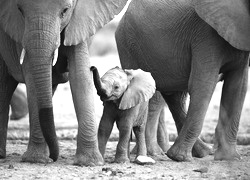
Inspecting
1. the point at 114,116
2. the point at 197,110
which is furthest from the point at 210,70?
the point at 114,116

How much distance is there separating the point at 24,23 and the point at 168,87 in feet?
7.24

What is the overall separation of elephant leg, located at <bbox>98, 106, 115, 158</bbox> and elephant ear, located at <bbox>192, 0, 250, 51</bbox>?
1.44m

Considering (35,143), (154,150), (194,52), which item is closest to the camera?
(35,143)

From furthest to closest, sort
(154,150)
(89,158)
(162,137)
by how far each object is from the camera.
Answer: (162,137) < (154,150) < (89,158)

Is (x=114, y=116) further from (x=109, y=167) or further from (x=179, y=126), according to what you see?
Answer: (x=179, y=126)

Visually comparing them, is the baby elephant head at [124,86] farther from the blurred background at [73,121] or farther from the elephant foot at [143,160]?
the blurred background at [73,121]

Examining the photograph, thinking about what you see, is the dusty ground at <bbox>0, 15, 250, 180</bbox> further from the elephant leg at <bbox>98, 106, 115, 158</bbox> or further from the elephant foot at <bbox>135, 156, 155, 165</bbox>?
the elephant leg at <bbox>98, 106, 115, 158</bbox>

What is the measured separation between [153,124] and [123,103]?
165cm

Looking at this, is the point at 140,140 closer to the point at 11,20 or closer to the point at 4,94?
the point at 4,94

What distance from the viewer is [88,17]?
29.7 feet

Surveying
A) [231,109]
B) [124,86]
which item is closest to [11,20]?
[124,86]

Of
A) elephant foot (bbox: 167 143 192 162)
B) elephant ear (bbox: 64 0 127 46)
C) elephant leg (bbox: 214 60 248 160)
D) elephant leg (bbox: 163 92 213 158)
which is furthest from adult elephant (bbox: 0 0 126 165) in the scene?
elephant leg (bbox: 163 92 213 158)

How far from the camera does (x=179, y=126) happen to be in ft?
35.3

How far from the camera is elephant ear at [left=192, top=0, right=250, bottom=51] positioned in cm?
964
